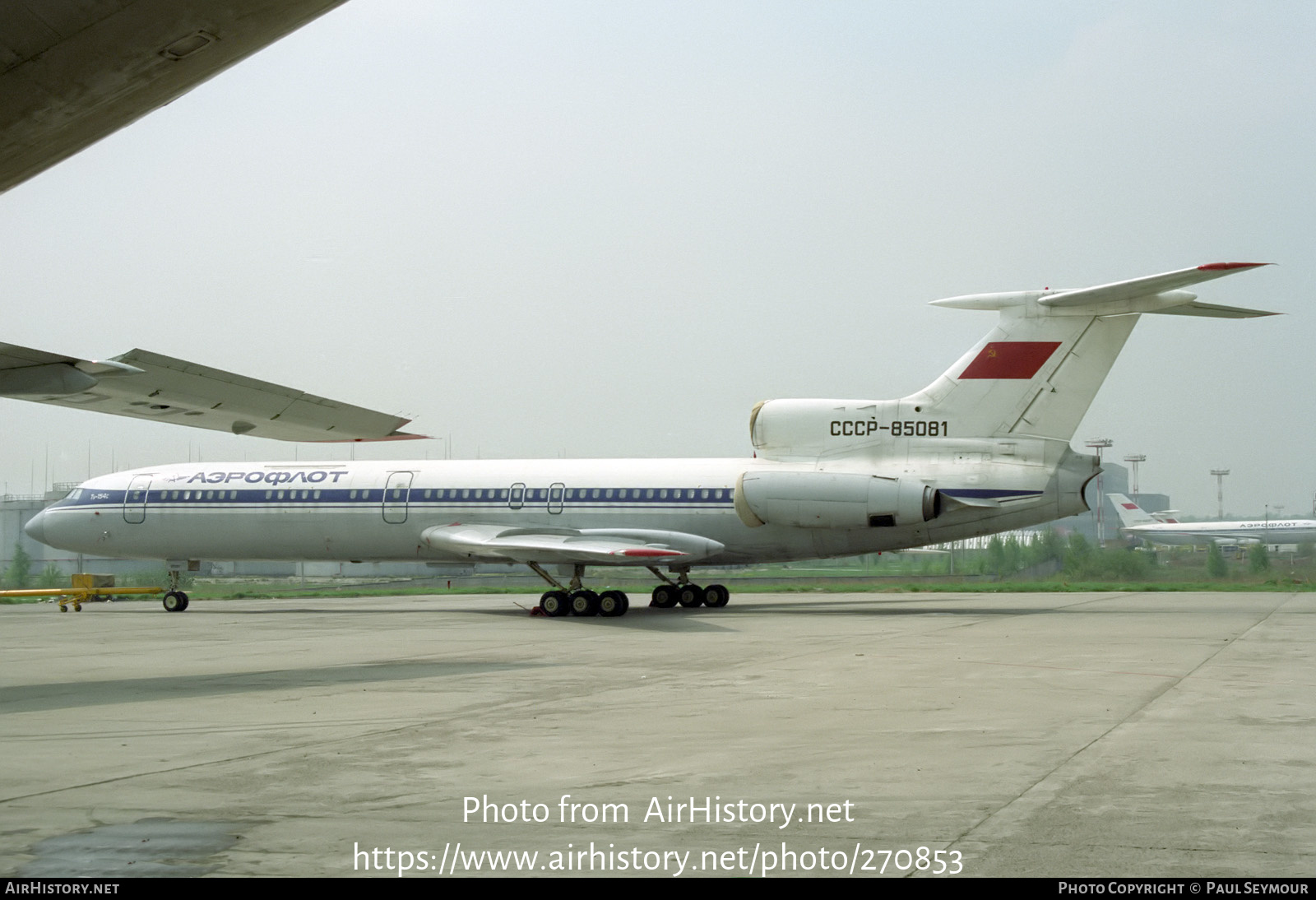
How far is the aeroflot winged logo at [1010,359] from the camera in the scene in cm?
2134

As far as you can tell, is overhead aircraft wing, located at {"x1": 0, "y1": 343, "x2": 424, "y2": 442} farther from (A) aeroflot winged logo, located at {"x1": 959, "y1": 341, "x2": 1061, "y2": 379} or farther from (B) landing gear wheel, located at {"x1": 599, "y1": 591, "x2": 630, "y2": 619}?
(A) aeroflot winged logo, located at {"x1": 959, "y1": 341, "x2": 1061, "y2": 379}

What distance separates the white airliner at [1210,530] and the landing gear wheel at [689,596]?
34.6 metres

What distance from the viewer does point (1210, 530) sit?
204 feet

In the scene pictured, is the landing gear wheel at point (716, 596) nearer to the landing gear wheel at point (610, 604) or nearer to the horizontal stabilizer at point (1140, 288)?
the landing gear wheel at point (610, 604)

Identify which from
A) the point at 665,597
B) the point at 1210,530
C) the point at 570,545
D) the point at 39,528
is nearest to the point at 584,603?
the point at 570,545

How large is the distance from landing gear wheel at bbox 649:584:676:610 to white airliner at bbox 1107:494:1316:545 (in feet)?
115

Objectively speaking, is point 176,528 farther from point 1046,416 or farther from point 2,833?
point 2,833

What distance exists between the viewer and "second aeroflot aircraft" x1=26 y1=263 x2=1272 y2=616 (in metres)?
21.2

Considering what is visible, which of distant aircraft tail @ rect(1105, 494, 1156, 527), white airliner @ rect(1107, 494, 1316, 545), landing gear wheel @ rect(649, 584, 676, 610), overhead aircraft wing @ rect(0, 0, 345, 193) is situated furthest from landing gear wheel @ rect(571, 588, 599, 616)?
distant aircraft tail @ rect(1105, 494, 1156, 527)

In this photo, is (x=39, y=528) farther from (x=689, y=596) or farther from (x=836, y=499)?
(x=836, y=499)

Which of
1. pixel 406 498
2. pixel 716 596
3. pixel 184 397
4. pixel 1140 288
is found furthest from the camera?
pixel 716 596

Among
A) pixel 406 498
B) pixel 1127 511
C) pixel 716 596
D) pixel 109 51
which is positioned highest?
pixel 109 51

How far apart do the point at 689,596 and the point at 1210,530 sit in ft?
154
